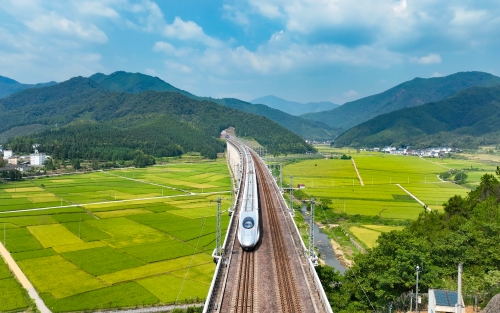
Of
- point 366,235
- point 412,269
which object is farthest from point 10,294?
point 366,235

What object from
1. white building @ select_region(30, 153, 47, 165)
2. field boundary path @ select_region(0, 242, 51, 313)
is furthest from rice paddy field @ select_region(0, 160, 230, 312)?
white building @ select_region(30, 153, 47, 165)

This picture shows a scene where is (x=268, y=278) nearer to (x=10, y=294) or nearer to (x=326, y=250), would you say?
(x=10, y=294)

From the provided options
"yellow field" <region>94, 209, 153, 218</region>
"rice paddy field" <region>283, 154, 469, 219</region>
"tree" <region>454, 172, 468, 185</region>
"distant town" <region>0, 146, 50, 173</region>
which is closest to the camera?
"yellow field" <region>94, 209, 153, 218</region>

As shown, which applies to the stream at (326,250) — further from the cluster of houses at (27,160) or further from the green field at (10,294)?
the cluster of houses at (27,160)

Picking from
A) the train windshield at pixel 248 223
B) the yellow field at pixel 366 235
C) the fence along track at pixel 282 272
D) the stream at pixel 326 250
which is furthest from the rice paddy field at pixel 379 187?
the train windshield at pixel 248 223

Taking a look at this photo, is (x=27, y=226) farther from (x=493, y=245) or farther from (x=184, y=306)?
(x=493, y=245)

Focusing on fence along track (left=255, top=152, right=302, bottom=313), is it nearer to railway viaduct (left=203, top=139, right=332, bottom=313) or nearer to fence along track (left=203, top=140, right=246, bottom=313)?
railway viaduct (left=203, top=139, right=332, bottom=313)
